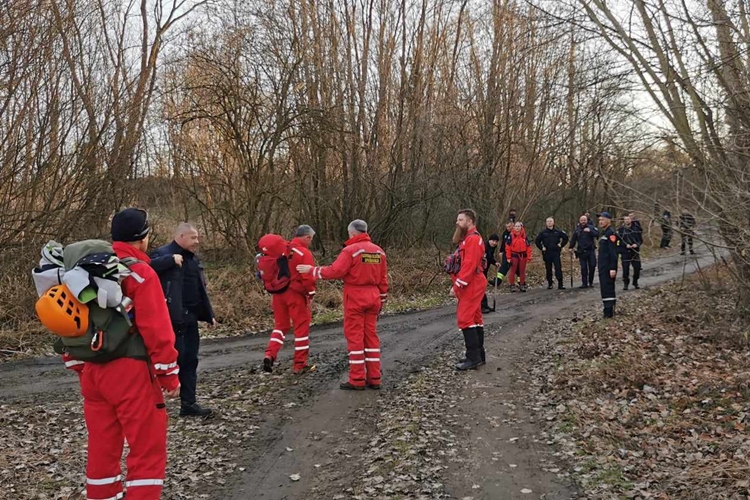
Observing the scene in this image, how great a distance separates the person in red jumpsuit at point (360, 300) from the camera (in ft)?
26.8

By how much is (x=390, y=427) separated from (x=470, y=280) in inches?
114

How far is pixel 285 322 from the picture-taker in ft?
29.9

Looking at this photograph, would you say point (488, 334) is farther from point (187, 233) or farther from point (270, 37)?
point (270, 37)

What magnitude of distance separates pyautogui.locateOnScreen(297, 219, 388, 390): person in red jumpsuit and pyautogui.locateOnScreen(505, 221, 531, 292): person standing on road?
10298 millimetres

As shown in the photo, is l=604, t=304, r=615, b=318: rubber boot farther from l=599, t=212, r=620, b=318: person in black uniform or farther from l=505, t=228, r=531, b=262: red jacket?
l=505, t=228, r=531, b=262: red jacket

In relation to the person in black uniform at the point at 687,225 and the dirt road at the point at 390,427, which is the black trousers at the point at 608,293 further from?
the person in black uniform at the point at 687,225

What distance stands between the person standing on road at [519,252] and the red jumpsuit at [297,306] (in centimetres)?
1013

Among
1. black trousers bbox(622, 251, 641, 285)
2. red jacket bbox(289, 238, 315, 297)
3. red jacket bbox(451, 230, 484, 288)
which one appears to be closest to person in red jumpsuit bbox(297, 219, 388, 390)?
red jacket bbox(289, 238, 315, 297)

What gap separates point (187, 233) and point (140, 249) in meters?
2.07

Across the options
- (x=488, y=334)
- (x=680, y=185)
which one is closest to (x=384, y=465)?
(x=488, y=334)

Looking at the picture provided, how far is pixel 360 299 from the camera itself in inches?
322

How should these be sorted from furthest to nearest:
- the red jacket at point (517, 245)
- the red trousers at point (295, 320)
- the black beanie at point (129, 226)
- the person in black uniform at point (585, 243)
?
the red jacket at point (517, 245) → the person in black uniform at point (585, 243) → the red trousers at point (295, 320) → the black beanie at point (129, 226)

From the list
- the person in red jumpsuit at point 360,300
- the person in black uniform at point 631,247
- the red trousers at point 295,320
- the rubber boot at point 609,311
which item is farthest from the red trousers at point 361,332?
the person in black uniform at point 631,247

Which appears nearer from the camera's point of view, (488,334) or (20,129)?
(488,334)
